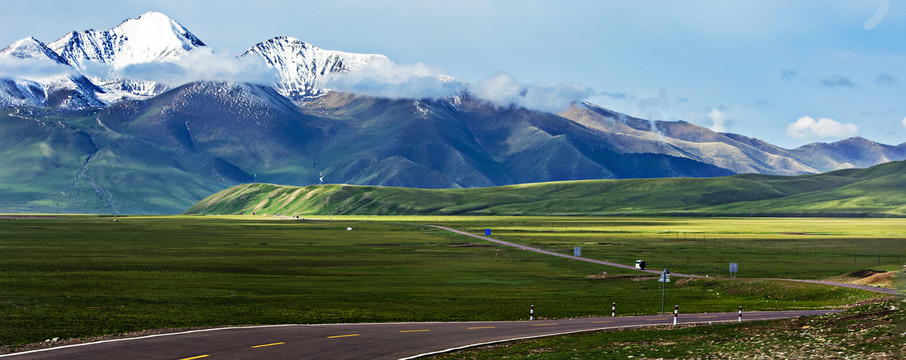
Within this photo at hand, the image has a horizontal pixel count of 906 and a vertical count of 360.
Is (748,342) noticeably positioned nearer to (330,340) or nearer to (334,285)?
(330,340)

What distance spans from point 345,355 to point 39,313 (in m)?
26.6

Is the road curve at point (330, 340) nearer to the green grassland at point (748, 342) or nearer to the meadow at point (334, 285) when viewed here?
the green grassland at point (748, 342)

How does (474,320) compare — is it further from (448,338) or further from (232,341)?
(232,341)

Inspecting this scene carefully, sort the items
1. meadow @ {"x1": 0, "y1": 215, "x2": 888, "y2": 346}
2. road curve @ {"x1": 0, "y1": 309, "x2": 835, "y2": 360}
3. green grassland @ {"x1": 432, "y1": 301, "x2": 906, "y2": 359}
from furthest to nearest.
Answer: meadow @ {"x1": 0, "y1": 215, "x2": 888, "y2": 346}, road curve @ {"x1": 0, "y1": 309, "x2": 835, "y2": 360}, green grassland @ {"x1": 432, "y1": 301, "x2": 906, "y2": 359}

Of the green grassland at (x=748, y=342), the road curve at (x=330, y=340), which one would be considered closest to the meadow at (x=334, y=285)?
the road curve at (x=330, y=340)

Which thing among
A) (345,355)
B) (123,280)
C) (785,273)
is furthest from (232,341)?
(785,273)

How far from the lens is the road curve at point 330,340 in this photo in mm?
34500

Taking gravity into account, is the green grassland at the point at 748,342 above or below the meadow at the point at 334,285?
above

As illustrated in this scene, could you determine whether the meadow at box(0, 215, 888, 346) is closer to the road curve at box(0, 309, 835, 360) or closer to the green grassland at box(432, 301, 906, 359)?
the road curve at box(0, 309, 835, 360)

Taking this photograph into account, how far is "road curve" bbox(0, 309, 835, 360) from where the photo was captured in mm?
34500

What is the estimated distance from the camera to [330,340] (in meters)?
39.1

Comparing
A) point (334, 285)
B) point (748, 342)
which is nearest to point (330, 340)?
point (748, 342)

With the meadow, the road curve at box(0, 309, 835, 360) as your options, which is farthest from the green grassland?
the meadow

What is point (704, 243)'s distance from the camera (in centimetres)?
15362
